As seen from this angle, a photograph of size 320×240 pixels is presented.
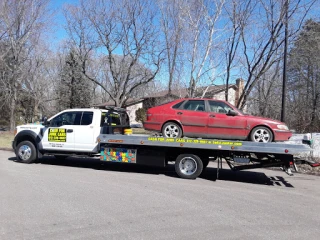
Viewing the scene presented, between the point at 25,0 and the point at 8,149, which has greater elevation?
the point at 25,0

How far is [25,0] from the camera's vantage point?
25844 mm

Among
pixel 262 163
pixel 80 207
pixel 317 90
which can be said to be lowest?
pixel 80 207

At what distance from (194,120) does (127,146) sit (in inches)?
85.0

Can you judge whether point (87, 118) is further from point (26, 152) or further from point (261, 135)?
point (261, 135)

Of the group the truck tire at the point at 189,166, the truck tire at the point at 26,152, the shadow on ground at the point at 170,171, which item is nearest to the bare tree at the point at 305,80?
the shadow on ground at the point at 170,171

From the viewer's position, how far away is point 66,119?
10.2 metres

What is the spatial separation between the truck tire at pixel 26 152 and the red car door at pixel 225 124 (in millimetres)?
5891

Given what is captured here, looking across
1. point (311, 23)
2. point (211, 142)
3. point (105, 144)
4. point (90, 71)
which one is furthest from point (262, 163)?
point (90, 71)

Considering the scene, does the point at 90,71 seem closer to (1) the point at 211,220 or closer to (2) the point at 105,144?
(2) the point at 105,144

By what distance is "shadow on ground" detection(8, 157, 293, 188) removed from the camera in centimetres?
A: 898

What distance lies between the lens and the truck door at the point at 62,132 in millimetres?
9992

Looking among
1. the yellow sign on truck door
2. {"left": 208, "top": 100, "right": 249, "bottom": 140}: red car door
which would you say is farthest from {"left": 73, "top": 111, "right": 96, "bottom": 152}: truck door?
{"left": 208, "top": 100, "right": 249, "bottom": 140}: red car door

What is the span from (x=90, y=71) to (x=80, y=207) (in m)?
24.5

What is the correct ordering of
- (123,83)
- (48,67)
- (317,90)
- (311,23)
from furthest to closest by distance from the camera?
1. (48,67)
2. (123,83)
3. (317,90)
4. (311,23)
